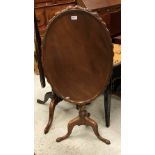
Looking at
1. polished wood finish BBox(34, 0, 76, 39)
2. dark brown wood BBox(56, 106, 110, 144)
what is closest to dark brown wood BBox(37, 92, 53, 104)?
dark brown wood BBox(56, 106, 110, 144)

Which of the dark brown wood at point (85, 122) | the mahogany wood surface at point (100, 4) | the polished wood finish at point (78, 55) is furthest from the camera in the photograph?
the mahogany wood surface at point (100, 4)

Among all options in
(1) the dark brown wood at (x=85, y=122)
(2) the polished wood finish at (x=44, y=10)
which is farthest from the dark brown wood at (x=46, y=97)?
(2) the polished wood finish at (x=44, y=10)

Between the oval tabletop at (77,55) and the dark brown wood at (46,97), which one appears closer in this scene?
the oval tabletop at (77,55)

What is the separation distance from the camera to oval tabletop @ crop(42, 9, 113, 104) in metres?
1.81

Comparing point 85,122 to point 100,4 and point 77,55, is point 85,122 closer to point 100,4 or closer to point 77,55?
point 77,55

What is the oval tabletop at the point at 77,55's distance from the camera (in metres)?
1.81

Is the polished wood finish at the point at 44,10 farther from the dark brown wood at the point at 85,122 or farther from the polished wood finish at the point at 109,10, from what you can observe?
the dark brown wood at the point at 85,122

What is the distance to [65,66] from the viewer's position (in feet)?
6.45

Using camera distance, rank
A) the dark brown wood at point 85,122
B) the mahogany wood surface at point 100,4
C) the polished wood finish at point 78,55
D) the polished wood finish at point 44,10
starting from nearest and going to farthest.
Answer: the polished wood finish at point 78,55 < the dark brown wood at point 85,122 < the mahogany wood surface at point 100,4 < the polished wood finish at point 44,10

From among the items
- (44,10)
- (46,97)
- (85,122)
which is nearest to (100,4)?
(44,10)

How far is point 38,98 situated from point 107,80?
116cm

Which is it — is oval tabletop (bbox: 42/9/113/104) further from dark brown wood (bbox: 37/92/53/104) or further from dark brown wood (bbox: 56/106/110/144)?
dark brown wood (bbox: 37/92/53/104)

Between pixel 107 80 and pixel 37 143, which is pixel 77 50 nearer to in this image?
pixel 107 80

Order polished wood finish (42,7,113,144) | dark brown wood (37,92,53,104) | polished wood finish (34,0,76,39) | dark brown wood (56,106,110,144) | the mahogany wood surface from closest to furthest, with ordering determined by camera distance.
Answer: polished wood finish (42,7,113,144)
dark brown wood (56,106,110,144)
dark brown wood (37,92,53,104)
the mahogany wood surface
polished wood finish (34,0,76,39)
